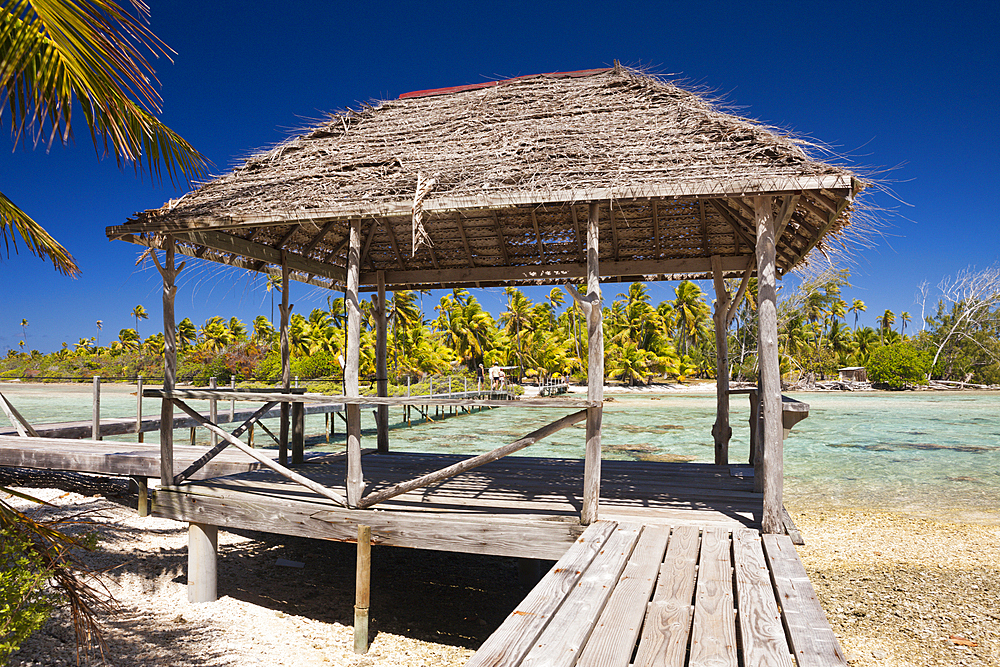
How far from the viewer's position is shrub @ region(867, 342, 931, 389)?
46156 millimetres

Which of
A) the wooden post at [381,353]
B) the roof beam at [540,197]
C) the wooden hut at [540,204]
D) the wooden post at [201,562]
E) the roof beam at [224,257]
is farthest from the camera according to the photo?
the wooden post at [381,353]

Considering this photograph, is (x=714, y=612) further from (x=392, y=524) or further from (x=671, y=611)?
(x=392, y=524)

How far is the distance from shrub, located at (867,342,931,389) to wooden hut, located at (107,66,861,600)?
1825 inches

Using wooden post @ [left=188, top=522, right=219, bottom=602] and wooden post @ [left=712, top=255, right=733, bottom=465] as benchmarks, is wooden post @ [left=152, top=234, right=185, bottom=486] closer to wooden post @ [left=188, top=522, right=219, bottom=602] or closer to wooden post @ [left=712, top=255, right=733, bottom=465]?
wooden post @ [left=188, top=522, right=219, bottom=602]

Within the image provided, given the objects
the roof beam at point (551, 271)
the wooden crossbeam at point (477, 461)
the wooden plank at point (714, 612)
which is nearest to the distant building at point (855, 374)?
the roof beam at point (551, 271)

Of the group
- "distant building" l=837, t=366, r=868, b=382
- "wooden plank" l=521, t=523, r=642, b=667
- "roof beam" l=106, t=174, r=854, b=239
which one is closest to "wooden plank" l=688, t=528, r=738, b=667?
"wooden plank" l=521, t=523, r=642, b=667

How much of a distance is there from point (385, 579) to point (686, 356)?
48472 millimetres

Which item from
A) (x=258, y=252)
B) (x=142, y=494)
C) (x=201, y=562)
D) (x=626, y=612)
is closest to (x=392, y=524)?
(x=201, y=562)

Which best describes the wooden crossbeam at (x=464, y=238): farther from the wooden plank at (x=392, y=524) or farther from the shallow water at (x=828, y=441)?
the shallow water at (x=828, y=441)

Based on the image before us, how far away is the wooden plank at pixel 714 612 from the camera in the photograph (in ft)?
8.64

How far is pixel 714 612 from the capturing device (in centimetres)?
311

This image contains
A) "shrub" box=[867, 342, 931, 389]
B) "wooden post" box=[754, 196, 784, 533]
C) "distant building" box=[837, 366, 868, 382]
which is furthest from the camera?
"distant building" box=[837, 366, 868, 382]

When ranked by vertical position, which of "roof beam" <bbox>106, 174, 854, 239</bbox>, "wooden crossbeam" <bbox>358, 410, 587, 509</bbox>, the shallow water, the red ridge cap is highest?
the red ridge cap

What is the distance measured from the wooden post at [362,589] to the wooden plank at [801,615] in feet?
10.7
